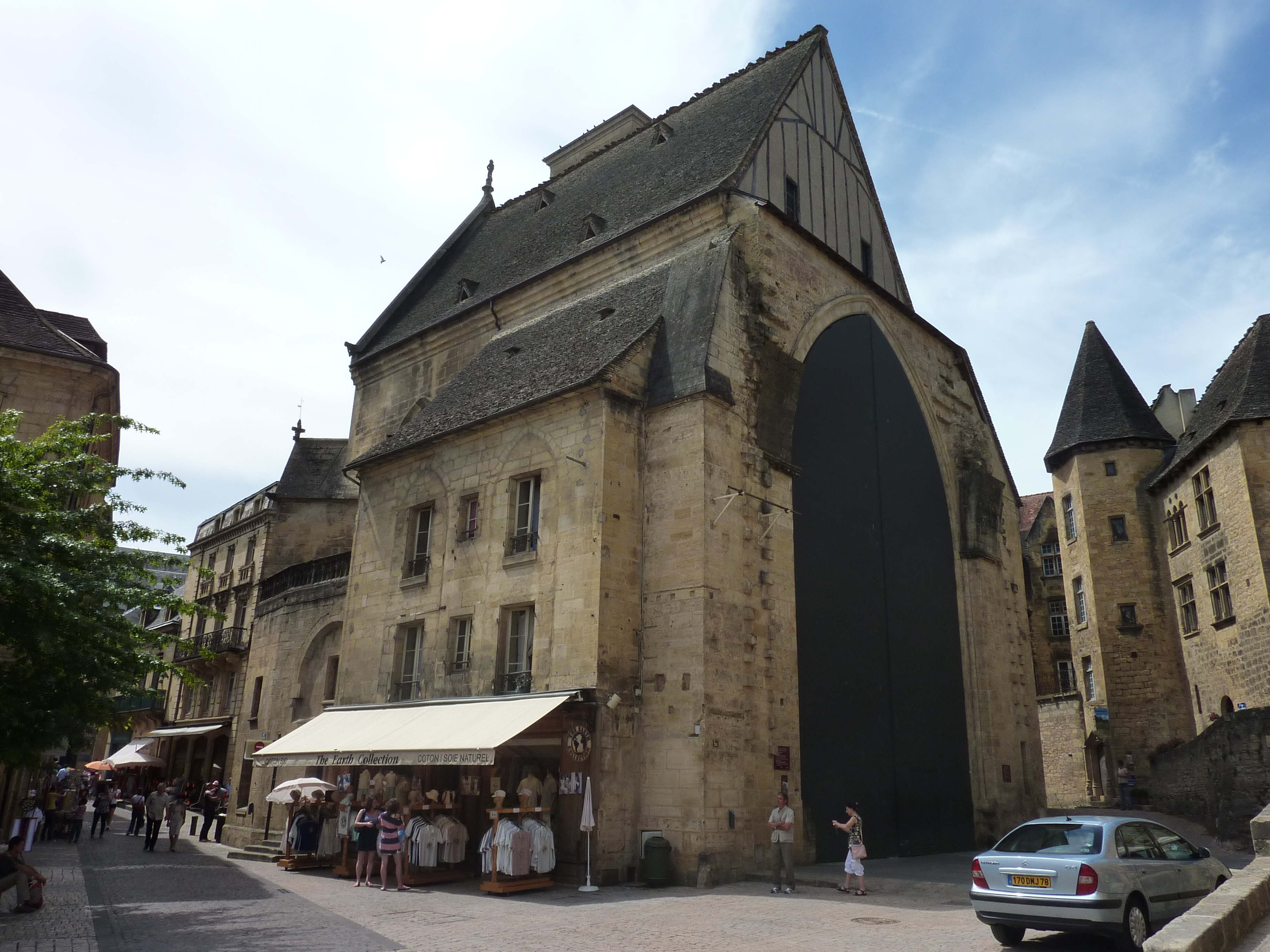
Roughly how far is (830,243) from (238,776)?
17.7 meters

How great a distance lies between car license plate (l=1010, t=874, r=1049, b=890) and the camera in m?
7.38

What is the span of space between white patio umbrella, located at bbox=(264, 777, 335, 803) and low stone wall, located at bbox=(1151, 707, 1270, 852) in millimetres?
16245

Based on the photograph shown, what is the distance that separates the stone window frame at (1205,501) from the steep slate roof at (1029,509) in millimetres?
15623

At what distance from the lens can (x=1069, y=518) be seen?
3023cm

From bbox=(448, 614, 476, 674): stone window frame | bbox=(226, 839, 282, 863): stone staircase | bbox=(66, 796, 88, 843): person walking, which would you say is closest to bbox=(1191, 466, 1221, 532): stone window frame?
bbox=(448, 614, 476, 674): stone window frame

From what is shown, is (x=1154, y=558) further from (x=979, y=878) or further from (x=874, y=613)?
(x=979, y=878)

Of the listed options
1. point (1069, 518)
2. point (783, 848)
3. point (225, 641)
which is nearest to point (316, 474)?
point (225, 641)

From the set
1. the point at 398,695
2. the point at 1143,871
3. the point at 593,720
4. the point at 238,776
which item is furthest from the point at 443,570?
the point at 1143,871

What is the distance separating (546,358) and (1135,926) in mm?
11845

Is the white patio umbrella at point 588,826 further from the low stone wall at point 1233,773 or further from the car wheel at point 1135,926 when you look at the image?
the low stone wall at point 1233,773

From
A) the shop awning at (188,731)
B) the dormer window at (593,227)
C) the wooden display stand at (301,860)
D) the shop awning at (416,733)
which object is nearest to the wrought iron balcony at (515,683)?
the shop awning at (416,733)

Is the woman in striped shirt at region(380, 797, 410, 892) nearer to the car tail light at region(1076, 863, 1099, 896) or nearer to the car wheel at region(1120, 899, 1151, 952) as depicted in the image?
the car tail light at region(1076, 863, 1099, 896)

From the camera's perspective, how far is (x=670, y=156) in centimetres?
1962

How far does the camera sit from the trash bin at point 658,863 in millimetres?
11633
